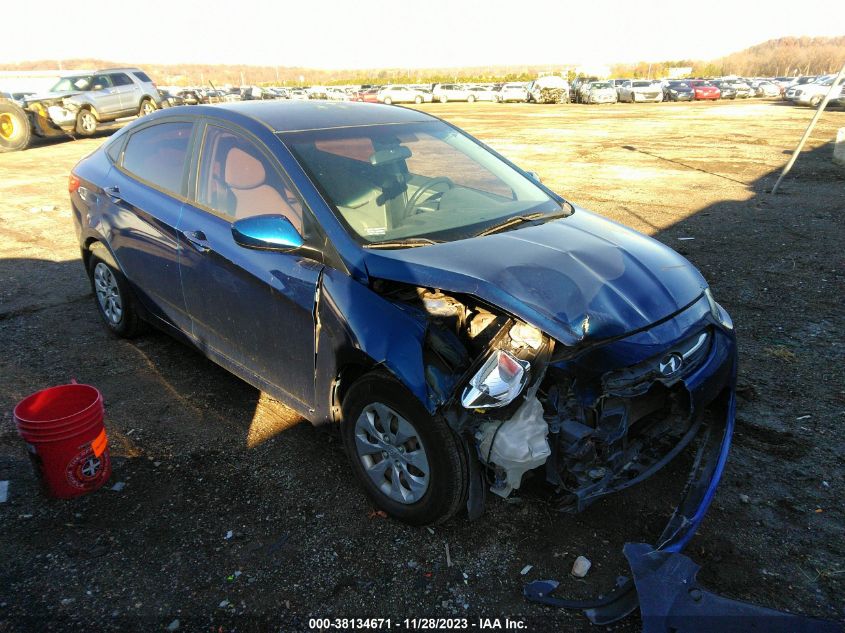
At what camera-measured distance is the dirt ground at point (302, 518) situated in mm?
2398

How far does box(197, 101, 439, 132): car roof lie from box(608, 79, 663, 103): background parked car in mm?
38836

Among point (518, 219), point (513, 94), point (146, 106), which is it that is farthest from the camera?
point (513, 94)

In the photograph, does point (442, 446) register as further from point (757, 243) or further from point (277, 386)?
point (757, 243)

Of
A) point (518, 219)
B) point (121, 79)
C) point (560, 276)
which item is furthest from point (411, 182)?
point (121, 79)

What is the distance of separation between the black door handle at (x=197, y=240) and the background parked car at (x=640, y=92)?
40.2 m

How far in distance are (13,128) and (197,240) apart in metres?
16.6

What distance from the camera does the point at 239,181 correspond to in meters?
3.32

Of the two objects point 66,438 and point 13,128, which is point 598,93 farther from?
point 66,438

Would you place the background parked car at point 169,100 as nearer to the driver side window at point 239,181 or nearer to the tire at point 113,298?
the tire at point 113,298

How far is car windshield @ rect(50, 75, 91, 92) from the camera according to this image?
18031 millimetres

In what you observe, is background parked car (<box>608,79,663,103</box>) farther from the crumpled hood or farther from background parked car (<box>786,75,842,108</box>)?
the crumpled hood

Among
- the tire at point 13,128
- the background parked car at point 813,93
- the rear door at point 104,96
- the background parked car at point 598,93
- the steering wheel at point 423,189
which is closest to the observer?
the steering wheel at point 423,189

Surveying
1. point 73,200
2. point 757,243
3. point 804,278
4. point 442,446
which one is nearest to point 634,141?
point 757,243

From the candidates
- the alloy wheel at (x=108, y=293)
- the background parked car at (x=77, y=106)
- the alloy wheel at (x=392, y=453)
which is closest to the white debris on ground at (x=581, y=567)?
the alloy wheel at (x=392, y=453)
